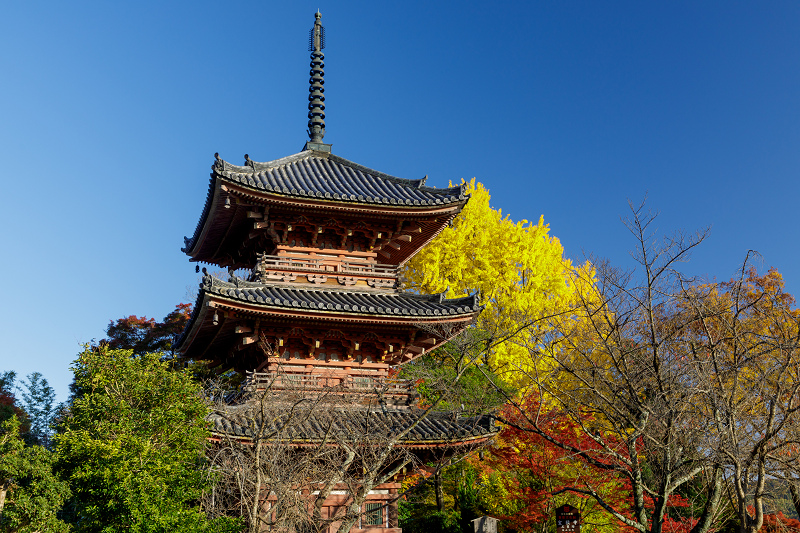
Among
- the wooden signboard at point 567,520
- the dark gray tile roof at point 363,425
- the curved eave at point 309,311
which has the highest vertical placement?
the curved eave at point 309,311

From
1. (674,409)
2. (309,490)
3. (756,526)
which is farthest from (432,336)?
(756,526)

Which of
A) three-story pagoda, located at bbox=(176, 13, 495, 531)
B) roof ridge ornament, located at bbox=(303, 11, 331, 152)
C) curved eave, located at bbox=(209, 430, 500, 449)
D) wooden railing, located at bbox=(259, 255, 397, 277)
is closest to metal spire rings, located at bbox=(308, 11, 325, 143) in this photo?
roof ridge ornament, located at bbox=(303, 11, 331, 152)

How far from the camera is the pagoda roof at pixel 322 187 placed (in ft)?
47.1

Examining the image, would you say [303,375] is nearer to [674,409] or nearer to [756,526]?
[674,409]

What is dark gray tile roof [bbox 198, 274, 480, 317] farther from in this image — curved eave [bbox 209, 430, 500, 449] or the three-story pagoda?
curved eave [bbox 209, 430, 500, 449]

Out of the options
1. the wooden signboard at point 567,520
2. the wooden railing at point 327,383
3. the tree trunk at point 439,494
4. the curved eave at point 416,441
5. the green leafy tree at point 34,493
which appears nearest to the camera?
the green leafy tree at point 34,493

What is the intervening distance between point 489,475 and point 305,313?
985 centimetres

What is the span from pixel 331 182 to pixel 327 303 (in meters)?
3.67

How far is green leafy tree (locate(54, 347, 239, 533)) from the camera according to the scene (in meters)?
10.5

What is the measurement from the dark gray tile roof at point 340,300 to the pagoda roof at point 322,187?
6.08 feet

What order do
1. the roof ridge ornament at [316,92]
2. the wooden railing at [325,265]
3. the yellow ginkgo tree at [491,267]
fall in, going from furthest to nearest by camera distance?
1. the yellow ginkgo tree at [491,267]
2. the roof ridge ornament at [316,92]
3. the wooden railing at [325,265]

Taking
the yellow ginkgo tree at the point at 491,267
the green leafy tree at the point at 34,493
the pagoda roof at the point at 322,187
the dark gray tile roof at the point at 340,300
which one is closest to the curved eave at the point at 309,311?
the dark gray tile roof at the point at 340,300

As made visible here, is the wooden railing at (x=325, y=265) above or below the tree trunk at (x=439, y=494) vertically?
above

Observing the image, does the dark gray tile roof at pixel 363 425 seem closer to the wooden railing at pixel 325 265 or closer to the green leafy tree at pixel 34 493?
the green leafy tree at pixel 34 493
